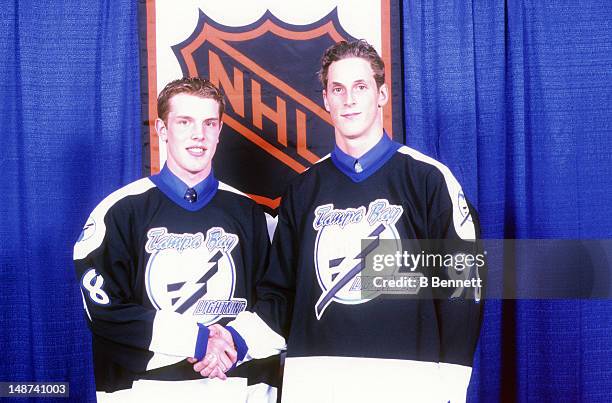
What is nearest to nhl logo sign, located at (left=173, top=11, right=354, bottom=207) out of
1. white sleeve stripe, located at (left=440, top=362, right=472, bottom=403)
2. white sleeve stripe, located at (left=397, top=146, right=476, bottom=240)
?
white sleeve stripe, located at (left=397, top=146, right=476, bottom=240)

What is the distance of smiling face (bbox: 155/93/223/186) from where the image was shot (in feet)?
6.50

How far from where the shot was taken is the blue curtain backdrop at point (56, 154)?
6.82ft

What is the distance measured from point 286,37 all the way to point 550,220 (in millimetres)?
1022

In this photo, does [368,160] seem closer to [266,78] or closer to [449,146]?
[449,146]

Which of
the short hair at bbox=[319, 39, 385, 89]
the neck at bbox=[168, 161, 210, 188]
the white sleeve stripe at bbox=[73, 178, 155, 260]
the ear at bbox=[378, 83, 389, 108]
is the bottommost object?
the white sleeve stripe at bbox=[73, 178, 155, 260]

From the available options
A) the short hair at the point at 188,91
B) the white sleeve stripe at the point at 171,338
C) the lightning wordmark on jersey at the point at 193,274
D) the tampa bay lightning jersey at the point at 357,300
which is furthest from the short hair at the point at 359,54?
the white sleeve stripe at the point at 171,338

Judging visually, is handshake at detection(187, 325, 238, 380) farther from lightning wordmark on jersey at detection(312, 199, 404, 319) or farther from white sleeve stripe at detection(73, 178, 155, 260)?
white sleeve stripe at detection(73, 178, 155, 260)

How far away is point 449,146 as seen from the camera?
6.95ft

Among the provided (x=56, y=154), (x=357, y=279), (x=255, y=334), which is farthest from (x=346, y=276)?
(x=56, y=154)

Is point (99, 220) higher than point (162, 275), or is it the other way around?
point (99, 220)

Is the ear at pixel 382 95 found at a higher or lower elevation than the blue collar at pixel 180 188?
higher

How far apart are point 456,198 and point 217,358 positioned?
84cm

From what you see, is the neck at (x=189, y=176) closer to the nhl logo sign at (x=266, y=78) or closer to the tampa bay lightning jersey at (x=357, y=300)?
the nhl logo sign at (x=266, y=78)

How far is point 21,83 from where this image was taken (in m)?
2.10
